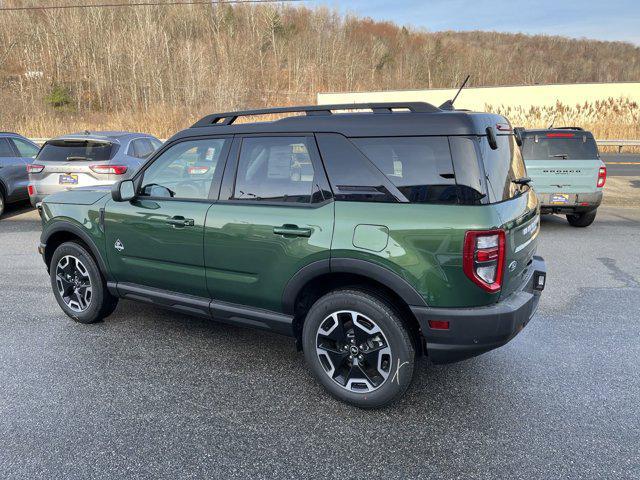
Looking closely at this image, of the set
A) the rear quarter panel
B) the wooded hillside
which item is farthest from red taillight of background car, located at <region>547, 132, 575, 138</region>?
the wooded hillside

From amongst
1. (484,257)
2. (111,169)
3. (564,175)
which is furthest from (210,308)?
(564,175)

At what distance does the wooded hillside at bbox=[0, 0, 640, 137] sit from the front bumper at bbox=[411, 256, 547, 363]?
86.1ft

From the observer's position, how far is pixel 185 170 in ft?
12.4

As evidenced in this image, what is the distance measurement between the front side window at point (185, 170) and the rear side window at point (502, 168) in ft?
6.05

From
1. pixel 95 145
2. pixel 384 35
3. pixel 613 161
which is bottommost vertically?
pixel 613 161

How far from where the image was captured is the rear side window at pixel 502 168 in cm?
269

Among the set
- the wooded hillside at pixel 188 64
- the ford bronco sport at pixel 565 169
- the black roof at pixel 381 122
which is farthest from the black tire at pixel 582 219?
the wooded hillside at pixel 188 64

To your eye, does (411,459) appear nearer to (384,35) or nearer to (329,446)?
(329,446)

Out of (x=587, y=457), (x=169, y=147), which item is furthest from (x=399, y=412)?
(x=169, y=147)

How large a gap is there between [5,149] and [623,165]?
1992cm

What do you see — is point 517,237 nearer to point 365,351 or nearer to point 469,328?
point 469,328

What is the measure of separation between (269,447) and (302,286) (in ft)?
3.21

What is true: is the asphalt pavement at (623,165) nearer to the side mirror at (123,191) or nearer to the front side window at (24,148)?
the side mirror at (123,191)

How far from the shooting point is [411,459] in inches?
98.5
